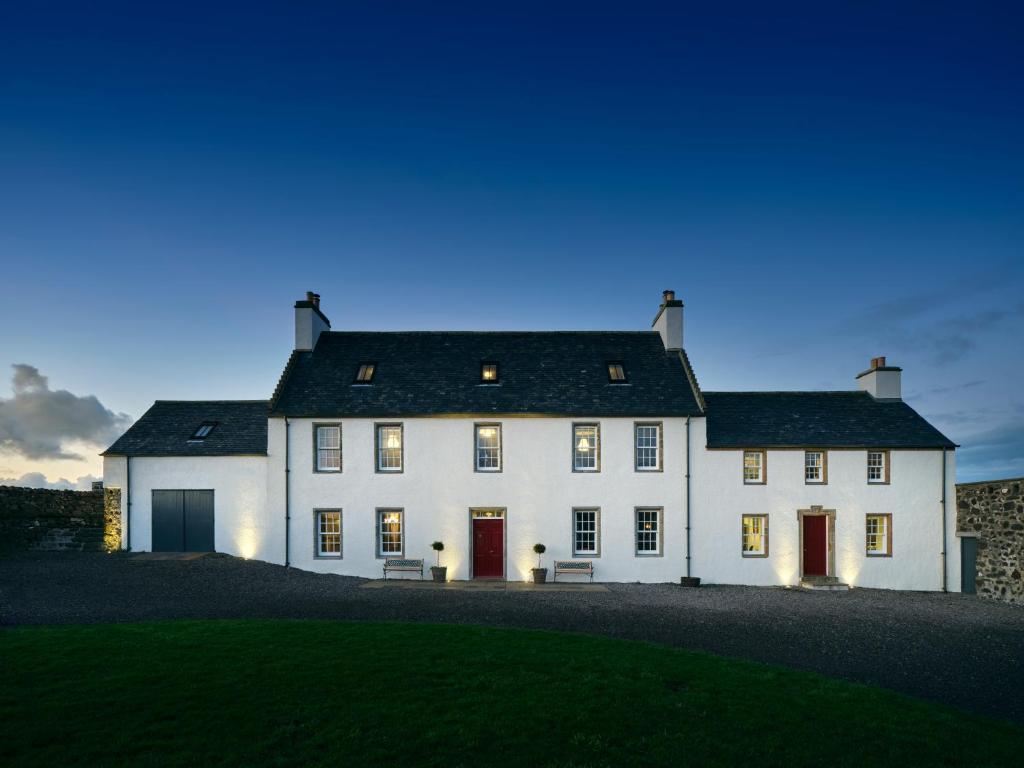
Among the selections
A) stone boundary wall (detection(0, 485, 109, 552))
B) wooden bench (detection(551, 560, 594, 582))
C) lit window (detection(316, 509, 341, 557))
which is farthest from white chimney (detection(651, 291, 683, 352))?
stone boundary wall (detection(0, 485, 109, 552))

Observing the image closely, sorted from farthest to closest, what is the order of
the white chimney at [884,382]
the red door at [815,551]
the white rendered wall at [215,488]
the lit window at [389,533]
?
the white chimney at [884,382] → the white rendered wall at [215,488] → the red door at [815,551] → the lit window at [389,533]

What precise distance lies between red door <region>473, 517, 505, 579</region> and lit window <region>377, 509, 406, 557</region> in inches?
120

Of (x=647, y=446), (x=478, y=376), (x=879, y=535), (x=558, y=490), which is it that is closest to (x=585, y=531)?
(x=558, y=490)

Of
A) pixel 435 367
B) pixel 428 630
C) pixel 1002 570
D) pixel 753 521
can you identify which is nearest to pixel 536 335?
pixel 435 367

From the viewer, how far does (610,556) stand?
24.3 meters

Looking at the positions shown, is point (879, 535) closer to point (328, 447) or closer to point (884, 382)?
point (884, 382)

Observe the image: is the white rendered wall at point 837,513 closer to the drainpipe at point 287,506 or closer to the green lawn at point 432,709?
the green lawn at point 432,709

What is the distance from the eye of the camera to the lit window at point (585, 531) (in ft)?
80.3

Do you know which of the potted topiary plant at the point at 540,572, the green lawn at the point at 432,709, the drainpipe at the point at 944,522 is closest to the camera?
the green lawn at the point at 432,709

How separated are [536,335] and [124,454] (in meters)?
19.2

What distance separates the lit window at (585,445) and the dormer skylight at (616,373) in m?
2.63

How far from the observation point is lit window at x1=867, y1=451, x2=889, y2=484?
82.3 ft

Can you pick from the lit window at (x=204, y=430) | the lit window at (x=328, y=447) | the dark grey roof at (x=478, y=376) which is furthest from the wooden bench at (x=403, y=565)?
the lit window at (x=204, y=430)

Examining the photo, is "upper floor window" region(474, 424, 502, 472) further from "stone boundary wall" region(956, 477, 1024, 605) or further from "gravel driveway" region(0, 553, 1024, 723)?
"stone boundary wall" region(956, 477, 1024, 605)
